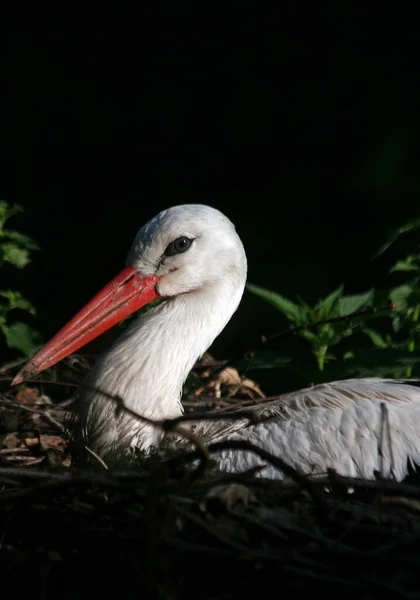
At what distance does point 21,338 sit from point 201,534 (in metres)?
1.83

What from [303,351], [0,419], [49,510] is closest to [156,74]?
[303,351]

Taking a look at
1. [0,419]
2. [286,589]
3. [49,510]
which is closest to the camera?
[286,589]

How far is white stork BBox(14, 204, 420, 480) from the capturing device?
303 cm

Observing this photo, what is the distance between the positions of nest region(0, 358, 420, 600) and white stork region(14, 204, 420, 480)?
0.63 meters

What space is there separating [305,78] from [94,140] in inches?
57.2

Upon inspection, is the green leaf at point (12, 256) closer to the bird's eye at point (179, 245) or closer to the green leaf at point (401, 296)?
the bird's eye at point (179, 245)

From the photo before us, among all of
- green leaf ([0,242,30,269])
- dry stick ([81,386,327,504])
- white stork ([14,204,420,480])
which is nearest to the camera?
dry stick ([81,386,327,504])

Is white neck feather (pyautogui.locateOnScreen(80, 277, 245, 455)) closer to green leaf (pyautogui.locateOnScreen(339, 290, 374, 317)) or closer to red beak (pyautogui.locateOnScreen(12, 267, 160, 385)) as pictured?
red beak (pyautogui.locateOnScreen(12, 267, 160, 385))

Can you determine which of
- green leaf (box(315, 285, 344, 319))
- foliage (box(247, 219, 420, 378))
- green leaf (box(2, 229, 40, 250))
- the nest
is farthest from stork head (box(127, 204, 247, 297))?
the nest

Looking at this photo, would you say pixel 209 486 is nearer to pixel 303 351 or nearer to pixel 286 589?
pixel 286 589

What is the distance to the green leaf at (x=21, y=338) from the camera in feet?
12.7

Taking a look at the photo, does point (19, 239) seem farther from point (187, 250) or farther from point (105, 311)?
A: point (187, 250)

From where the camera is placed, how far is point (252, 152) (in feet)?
23.3

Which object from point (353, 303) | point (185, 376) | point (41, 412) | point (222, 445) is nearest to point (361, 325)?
point (353, 303)
